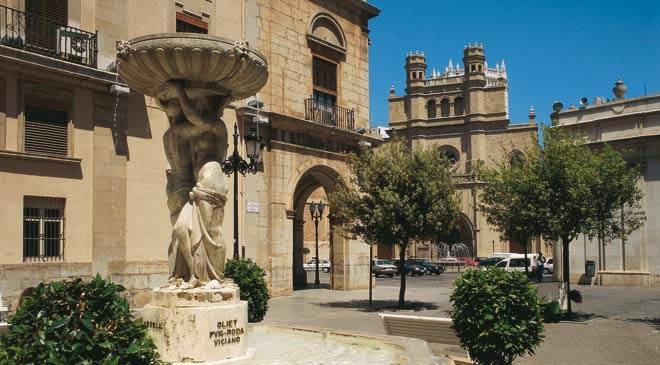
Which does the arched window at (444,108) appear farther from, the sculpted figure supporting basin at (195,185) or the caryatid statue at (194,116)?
the sculpted figure supporting basin at (195,185)

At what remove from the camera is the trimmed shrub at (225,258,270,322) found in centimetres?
1211

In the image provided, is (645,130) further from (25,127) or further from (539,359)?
(25,127)

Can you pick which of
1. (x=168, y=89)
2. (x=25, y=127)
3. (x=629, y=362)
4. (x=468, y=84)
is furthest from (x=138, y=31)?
(x=468, y=84)

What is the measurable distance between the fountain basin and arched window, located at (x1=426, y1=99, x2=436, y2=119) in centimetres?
5283

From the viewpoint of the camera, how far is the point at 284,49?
21.2 metres

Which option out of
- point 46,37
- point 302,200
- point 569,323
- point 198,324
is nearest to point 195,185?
point 198,324

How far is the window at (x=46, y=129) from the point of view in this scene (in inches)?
566

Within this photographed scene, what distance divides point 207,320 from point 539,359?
6049 mm

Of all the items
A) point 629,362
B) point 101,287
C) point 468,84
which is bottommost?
point 629,362

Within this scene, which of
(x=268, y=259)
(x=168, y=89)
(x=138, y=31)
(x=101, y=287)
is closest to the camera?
(x=101, y=287)

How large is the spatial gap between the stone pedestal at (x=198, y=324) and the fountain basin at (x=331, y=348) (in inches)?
21.2

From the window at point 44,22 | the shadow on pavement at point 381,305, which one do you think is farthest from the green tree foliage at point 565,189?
the window at point 44,22

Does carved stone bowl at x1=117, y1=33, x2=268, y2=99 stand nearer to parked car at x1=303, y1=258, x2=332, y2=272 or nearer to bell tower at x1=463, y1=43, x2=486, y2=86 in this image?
parked car at x1=303, y1=258, x2=332, y2=272

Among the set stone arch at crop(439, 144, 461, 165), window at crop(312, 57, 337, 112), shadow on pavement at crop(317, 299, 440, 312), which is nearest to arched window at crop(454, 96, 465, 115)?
stone arch at crop(439, 144, 461, 165)
